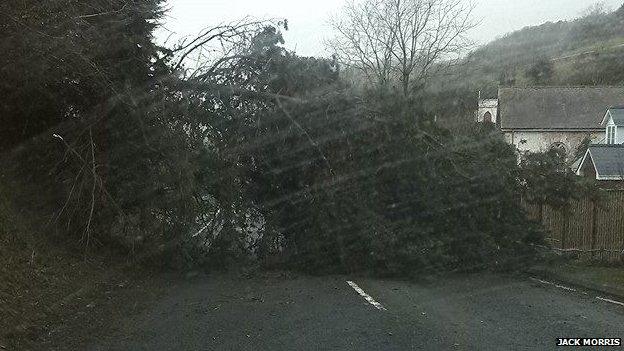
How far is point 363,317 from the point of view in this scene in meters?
7.59

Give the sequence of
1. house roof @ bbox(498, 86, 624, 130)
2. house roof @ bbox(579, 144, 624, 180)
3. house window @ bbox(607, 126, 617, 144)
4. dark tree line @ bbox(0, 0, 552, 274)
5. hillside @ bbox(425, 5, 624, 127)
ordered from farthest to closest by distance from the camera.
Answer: hillside @ bbox(425, 5, 624, 127), house roof @ bbox(498, 86, 624, 130), house window @ bbox(607, 126, 617, 144), house roof @ bbox(579, 144, 624, 180), dark tree line @ bbox(0, 0, 552, 274)

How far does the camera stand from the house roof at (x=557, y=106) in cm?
4153

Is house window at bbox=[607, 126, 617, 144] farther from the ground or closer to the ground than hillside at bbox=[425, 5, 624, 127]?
closer to the ground

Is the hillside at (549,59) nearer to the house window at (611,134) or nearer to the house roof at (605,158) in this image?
the house roof at (605,158)

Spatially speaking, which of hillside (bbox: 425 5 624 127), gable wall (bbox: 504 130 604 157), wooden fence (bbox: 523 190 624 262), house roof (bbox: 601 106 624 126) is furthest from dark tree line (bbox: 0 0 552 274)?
gable wall (bbox: 504 130 604 157)

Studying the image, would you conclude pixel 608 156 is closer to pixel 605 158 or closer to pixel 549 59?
pixel 605 158

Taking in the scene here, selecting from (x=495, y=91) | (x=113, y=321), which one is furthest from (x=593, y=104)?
(x=113, y=321)

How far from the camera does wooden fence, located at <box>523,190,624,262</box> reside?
15.5 metres

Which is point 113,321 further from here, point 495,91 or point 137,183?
point 495,91

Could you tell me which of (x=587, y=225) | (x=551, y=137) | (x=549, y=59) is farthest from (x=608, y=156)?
(x=549, y=59)

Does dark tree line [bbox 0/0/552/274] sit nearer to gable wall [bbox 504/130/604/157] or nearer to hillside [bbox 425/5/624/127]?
hillside [bbox 425/5/624/127]

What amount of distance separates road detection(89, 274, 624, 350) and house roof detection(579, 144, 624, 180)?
18.8 m

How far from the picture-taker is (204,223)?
39.4ft

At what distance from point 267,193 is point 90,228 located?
3482 mm
